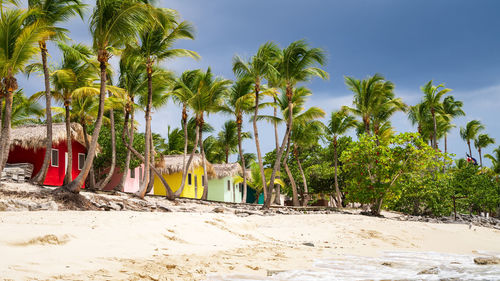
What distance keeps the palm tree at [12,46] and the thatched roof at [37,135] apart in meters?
6.11

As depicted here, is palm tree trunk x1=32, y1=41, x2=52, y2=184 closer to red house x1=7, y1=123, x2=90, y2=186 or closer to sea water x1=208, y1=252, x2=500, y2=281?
red house x1=7, y1=123, x2=90, y2=186

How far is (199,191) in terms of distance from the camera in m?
30.2

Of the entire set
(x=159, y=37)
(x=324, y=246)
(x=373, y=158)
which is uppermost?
(x=159, y=37)

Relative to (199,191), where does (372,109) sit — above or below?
above

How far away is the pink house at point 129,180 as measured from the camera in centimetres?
2370

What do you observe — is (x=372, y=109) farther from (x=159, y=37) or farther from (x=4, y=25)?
(x=4, y=25)

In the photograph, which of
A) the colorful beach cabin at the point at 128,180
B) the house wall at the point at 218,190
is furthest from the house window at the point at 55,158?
the house wall at the point at 218,190

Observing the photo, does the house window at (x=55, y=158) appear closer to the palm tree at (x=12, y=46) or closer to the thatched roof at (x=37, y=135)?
the thatched roof at (x=37, y=135)

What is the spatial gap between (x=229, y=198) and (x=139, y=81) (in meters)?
16.1

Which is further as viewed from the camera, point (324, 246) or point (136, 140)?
point (136, 140)

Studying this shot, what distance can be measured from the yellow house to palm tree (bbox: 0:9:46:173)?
41.5 ft

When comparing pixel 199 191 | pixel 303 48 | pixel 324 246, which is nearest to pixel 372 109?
pixel 303 48

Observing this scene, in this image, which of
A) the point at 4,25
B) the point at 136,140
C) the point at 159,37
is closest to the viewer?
the point at 4,25

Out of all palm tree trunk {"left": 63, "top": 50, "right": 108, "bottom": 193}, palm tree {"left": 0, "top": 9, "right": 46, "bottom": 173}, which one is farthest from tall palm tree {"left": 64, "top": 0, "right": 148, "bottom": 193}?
palm tree {"left": 0, "top": 9, "right": 46, "bottom": 173}
